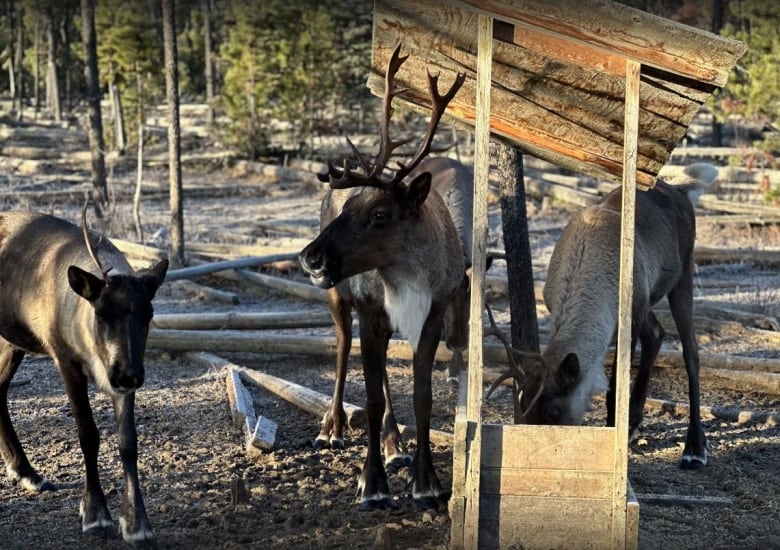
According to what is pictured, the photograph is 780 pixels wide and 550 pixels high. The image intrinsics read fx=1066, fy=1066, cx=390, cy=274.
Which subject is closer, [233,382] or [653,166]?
[653,166]

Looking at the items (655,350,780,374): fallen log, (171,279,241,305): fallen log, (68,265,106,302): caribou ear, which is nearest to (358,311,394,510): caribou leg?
(68,265,106,302): caribou ear

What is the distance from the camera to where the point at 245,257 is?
45.7 ft

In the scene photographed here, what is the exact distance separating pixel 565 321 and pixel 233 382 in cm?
329

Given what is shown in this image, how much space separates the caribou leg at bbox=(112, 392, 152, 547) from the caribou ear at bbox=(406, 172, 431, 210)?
81.4 inches

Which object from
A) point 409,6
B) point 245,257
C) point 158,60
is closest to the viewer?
point 409,6

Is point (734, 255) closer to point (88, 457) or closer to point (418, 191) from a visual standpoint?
point (418, 191)

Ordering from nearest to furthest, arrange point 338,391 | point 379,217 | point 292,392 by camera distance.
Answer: point 379,217, point 338,391, point 292,392

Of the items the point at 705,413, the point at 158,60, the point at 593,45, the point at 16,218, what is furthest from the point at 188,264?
the point at 158,60

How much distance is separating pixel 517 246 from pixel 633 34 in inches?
142

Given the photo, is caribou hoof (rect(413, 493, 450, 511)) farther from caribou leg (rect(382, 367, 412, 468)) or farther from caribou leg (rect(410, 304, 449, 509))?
caribou leg (rect(382, 367, 412, 468))

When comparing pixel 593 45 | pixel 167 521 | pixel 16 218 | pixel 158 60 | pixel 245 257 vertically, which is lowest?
pixel 167 521

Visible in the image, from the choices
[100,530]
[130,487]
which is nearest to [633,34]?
[130,487]

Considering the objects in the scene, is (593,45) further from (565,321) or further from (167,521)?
(167,521)

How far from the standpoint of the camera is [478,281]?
18.4ft
